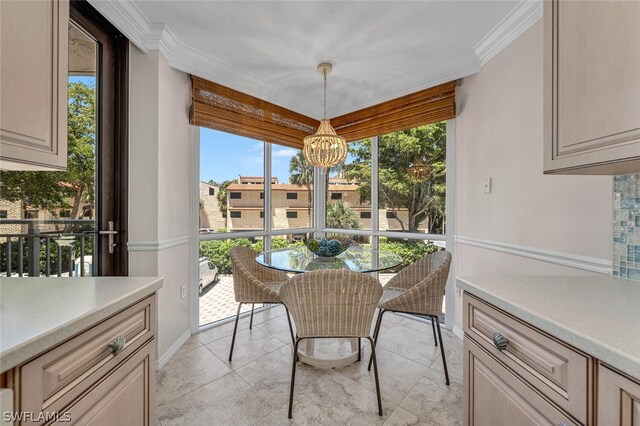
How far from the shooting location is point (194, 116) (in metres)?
2.38

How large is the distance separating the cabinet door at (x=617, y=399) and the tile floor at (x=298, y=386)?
113 centimetres

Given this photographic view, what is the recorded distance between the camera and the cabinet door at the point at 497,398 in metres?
0.79

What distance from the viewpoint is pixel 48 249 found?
1.60m

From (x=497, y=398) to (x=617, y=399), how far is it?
16.8 inches

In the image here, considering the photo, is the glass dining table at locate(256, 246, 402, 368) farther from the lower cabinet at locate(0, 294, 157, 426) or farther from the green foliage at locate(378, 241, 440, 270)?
the lower cabinet at locate(0, 294, 157, 426)

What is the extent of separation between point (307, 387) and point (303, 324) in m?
0.61

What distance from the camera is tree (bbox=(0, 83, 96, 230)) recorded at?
4.72 feet

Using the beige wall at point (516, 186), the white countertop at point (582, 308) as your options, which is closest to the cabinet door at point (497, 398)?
the white countertop at point (582, 308)

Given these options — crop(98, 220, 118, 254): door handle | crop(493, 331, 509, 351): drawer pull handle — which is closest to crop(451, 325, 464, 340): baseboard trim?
crop(493, 331, 509, 351): drawer pull handle

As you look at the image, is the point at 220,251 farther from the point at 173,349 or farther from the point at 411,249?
A: the point at 411,249

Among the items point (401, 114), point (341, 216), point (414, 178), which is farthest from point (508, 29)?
point (341, 216)

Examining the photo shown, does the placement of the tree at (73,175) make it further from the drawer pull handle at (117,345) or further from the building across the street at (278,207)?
the drawer pull handle at (117,345)

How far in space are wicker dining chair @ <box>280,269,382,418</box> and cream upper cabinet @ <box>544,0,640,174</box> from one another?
993 mm

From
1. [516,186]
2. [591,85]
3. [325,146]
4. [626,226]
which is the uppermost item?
[325,146]
